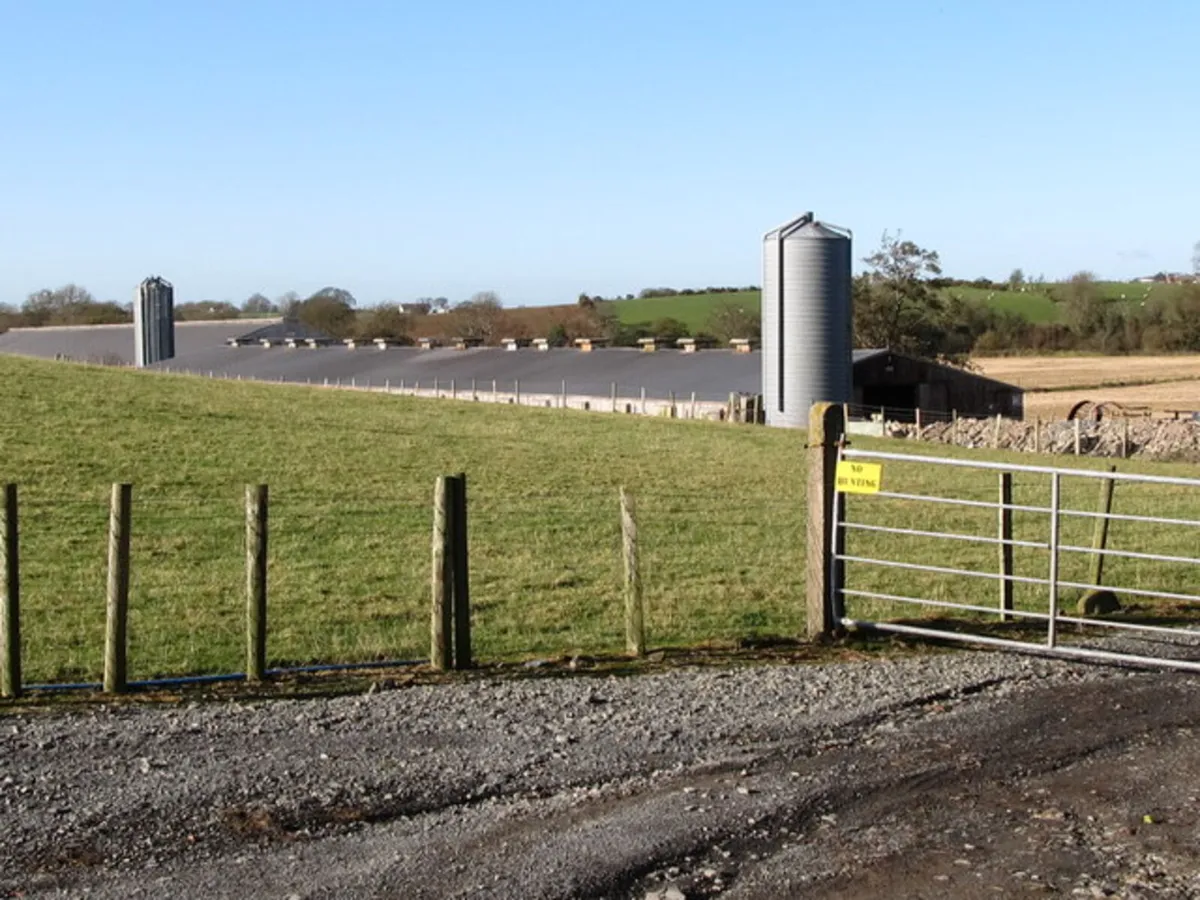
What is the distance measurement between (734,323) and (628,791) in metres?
105

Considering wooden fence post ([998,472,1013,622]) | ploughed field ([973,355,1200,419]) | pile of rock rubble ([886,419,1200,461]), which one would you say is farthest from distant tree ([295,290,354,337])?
wooden fence post ([998,472,1013,622])

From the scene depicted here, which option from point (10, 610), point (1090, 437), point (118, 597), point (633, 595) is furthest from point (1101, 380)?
point (10, 610)

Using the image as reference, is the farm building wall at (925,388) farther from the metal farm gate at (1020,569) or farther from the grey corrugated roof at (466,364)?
the metal farm gate at (1020,569)

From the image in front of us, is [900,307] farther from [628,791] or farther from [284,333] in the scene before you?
[628,791]

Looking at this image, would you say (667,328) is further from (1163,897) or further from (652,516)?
(1163,897)

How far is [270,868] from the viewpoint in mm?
6336

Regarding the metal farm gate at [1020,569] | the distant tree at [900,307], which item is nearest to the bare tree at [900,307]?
the distant tree at [900,307]

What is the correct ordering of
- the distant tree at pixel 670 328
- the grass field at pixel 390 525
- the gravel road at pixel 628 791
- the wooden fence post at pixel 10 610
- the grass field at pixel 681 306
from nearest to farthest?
the gravel road at pixel 628 791
the wooden fence post at pixel 10 610
the grass field at pixel 390 525
the distant tree at pixel 670 328
the grass field at pixel 681 306

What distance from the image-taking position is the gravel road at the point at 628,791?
6.27m

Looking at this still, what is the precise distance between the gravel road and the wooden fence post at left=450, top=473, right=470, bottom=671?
2.49 ft

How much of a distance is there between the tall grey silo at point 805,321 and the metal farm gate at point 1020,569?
25367 mm

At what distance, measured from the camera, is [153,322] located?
86.4 metres

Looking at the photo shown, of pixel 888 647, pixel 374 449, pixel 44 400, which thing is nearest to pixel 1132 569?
pixel 888 647

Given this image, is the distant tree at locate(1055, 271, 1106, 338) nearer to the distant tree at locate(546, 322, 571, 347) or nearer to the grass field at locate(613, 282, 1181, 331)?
the grass field at locate(613, 282, 1181, 331)
